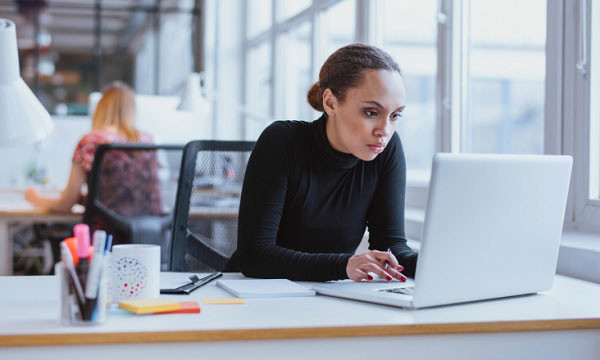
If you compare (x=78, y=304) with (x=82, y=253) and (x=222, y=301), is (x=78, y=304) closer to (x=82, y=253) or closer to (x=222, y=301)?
(x=82, y=253)

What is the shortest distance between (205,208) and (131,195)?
30.7 inches

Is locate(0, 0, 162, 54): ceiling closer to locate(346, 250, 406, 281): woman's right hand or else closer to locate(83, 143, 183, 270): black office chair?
locate(83, 143, 183, 270): black office chair

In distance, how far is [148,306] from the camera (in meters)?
1.22

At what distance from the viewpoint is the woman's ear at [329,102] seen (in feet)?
5.93

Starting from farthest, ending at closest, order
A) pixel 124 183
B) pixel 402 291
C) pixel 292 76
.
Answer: pixel 292 76
pixel 124 183
pixel 402 291

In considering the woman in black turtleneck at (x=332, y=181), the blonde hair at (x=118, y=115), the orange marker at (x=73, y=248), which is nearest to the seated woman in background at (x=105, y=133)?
the blonde hair at (x=118, y=115)

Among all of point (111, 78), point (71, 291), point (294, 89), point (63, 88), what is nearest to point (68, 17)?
point (111, 78)

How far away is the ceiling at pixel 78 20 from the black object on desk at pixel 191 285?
6.41m

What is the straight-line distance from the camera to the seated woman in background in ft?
11.0

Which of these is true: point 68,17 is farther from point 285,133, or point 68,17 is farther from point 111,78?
point 285,133

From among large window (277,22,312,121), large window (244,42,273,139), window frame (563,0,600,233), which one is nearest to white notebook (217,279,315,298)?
window frame (563,0,600,233)

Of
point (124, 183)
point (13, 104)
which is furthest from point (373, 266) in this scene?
point (124, 183)

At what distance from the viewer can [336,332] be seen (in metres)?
1.15

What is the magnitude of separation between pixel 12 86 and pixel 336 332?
696 millimetres
